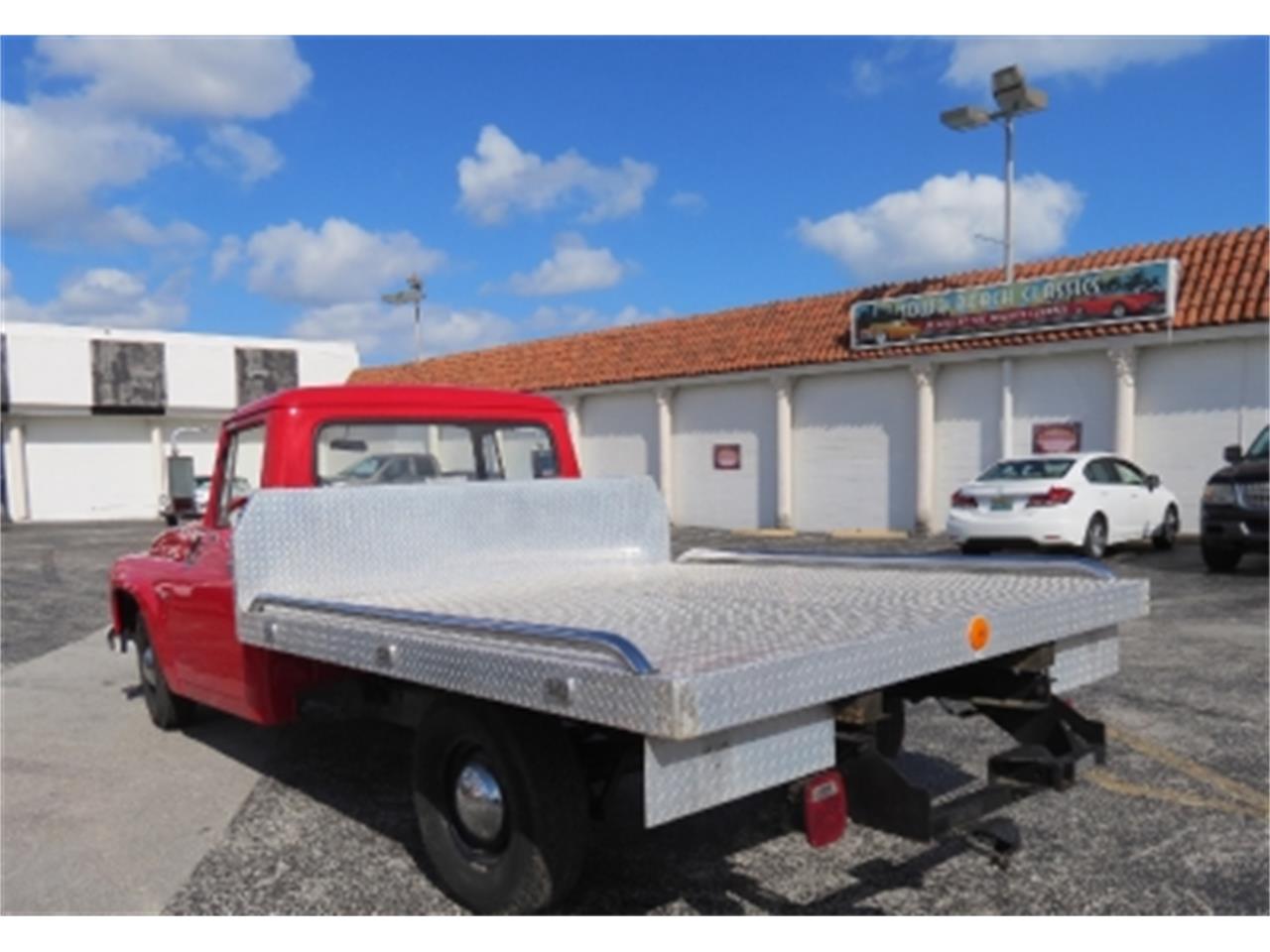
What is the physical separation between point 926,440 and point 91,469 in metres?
28.7

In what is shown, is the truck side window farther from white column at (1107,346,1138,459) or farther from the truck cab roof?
white column at (1107,346,1138,459)

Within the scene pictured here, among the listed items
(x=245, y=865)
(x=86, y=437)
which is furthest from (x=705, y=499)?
(x=86, y=437)

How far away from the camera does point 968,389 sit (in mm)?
18000

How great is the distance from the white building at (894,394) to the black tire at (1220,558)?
156 inches

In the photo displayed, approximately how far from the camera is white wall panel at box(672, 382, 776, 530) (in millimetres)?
21172

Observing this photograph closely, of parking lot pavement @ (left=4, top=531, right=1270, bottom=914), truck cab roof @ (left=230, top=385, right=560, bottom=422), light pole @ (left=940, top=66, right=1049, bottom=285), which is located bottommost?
parking lot pavement @ (left=4, top=531, right=1270, bottom=914)

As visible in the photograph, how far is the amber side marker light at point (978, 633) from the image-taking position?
3314 mm

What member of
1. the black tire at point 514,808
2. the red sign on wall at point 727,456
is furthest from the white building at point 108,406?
the black tire at point 514,808

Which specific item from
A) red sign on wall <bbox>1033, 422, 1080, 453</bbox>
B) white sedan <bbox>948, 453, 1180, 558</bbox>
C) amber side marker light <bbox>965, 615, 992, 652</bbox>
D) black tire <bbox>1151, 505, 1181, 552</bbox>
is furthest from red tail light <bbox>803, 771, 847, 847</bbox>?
red sign on wall <bbox>1033, 422, 1080, 453</bbox>

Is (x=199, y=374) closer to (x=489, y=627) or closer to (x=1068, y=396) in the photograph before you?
(x=1068, y=396)

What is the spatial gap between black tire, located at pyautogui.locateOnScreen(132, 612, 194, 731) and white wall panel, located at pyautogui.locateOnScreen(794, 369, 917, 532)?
1439cm

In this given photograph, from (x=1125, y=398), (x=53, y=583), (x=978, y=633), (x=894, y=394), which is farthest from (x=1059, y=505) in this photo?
(x=53, y=583)

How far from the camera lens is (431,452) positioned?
5871mm

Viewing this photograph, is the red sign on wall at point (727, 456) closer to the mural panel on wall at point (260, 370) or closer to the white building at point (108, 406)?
the white building at point (108, 406)
